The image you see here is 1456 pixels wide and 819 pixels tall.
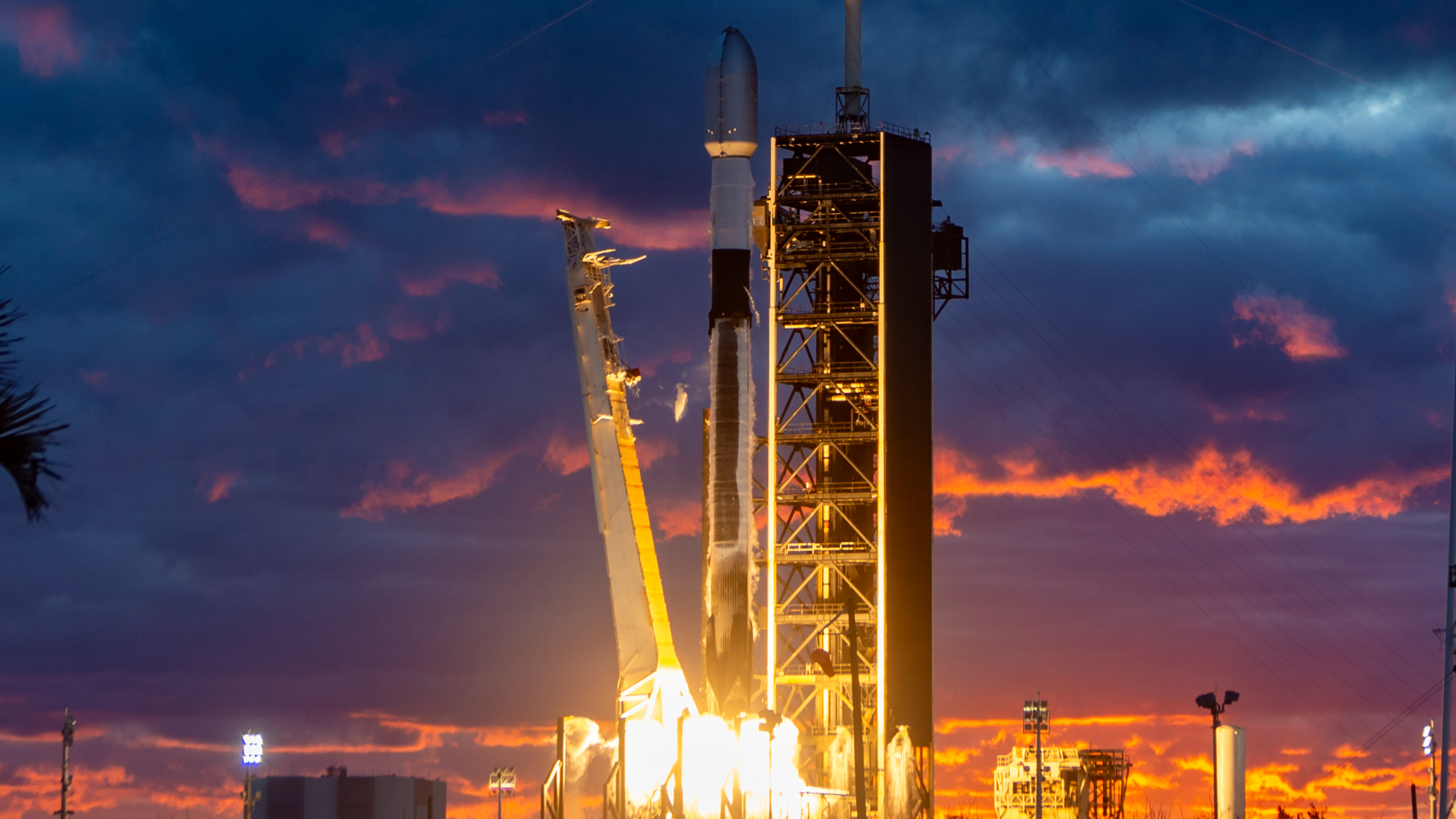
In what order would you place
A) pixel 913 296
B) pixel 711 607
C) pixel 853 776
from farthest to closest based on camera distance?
pixel 913 296 → pixel 853 776 → pixel 711 607

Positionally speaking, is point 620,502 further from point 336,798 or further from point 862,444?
point 336,798

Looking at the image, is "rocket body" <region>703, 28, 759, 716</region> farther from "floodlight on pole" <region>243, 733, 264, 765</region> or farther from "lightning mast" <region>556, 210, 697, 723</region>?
"floodlight on pole" <region>243, 733, 264, 765</region>

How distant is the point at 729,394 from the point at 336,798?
82.6m

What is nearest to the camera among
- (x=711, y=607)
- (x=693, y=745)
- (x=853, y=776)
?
(x=693, y=745)

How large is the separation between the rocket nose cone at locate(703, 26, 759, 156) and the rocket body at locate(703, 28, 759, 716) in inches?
1.4

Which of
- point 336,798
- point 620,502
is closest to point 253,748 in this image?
point 620,502

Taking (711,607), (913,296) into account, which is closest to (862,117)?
(913,296)

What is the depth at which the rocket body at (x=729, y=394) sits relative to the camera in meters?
A: 77.2

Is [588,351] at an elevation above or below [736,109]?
below

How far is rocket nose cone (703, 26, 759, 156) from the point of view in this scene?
80625 mm

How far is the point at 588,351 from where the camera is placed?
73.9m

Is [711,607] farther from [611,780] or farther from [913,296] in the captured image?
[913,296]

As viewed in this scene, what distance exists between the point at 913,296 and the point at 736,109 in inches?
650

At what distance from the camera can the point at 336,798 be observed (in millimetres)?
147125
